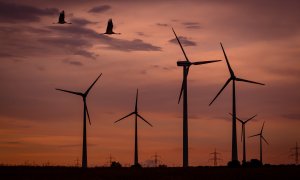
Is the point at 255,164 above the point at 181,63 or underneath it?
underneath

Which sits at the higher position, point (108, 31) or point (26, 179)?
point (108, 31)

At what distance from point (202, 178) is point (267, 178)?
8.25m

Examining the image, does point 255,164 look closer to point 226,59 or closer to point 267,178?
point 226,59

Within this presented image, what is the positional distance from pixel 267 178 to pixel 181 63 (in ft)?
122

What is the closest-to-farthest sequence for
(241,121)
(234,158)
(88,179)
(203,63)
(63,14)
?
(88,179)
(63,14)
(203,63)
(234,158)
(241,121)

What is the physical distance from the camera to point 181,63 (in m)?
118

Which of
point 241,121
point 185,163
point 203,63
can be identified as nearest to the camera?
point 185,163

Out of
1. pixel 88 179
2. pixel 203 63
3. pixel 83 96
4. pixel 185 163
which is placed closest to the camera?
pixel 88 179

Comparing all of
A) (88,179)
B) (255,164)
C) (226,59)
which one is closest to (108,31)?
(88,179)

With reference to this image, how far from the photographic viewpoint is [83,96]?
135500mm

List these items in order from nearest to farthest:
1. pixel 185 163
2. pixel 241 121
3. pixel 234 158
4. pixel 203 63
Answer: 1. pixel 185 163
2. pixel 203 63
3. pixel 234 158
4. pixel 241 121

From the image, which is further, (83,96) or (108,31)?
(83,96)

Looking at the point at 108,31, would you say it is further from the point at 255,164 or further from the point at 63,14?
the point at 255,164

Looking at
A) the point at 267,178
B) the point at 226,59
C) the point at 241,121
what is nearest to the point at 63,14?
the point at 267,178
